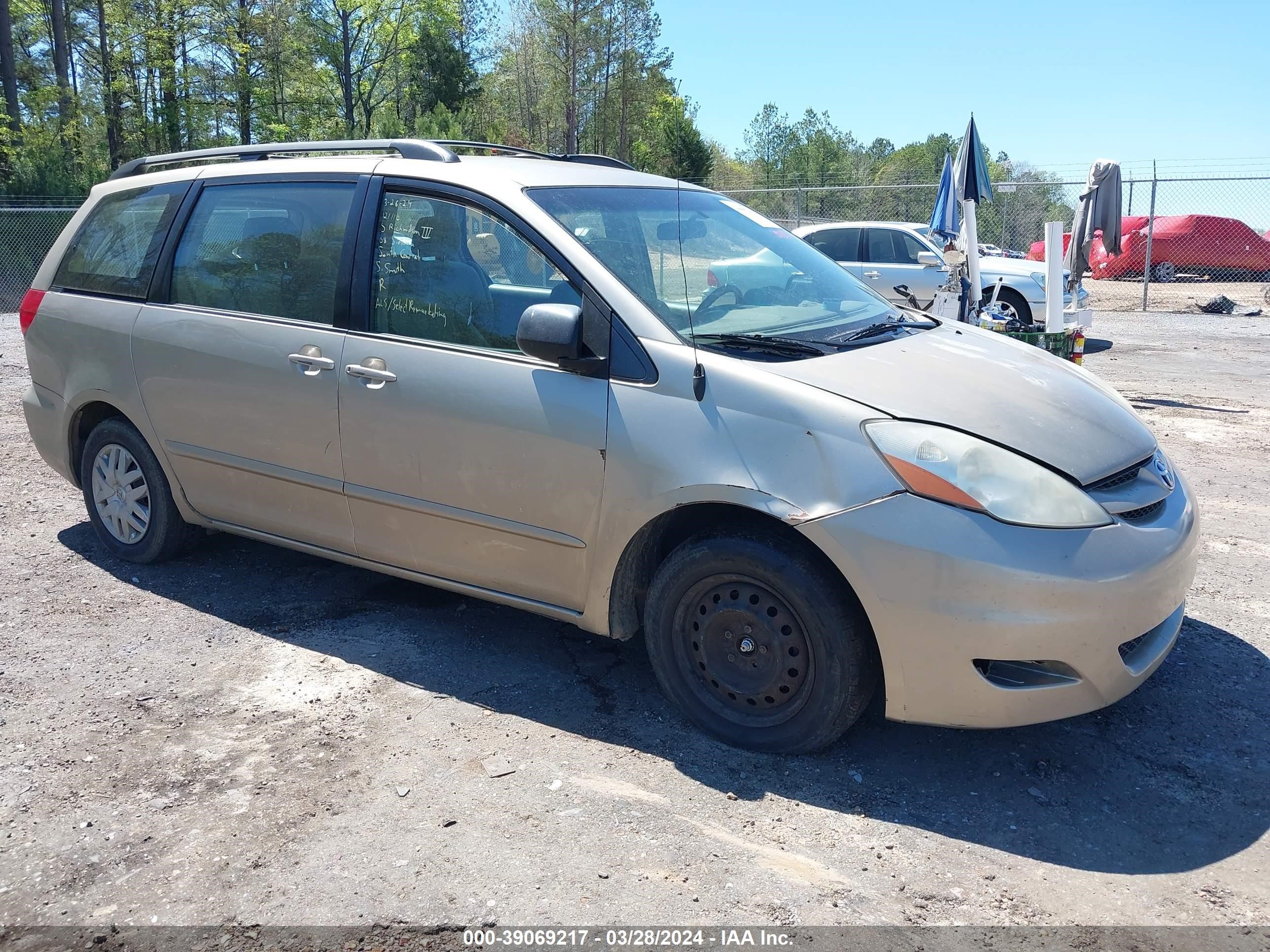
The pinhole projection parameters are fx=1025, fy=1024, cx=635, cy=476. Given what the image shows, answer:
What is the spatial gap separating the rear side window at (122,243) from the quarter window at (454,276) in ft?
4.61

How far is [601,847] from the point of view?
9.46 ft

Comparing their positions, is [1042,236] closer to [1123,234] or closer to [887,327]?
[1123,234]

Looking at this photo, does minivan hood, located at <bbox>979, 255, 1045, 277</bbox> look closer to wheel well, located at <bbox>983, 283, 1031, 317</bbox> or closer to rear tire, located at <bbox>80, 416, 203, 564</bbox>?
wheel well, located at <bbox>983, 283, 1031, 317</bbox>

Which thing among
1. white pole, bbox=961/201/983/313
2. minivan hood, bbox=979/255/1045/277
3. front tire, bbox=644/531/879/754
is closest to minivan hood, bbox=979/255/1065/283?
minivan hood, bbox=979/255/1045/277

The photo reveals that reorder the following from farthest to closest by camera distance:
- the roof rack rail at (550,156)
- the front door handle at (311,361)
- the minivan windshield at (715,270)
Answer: the roof rack rail at (550,156)
the front door handle at (311,361)
the minivan windshield at (715,270)

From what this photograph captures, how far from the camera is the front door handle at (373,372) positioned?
3818 mm

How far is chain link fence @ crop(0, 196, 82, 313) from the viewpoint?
1995 centimetres

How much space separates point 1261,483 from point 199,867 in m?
6.50

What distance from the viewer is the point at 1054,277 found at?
9.56 metres

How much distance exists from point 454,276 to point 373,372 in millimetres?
468

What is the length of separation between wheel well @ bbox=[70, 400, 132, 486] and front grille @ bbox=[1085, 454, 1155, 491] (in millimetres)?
4179

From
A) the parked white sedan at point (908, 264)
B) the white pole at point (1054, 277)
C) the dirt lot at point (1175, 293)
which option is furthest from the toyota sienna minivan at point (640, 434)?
the dirt lot at point (1175, 293)

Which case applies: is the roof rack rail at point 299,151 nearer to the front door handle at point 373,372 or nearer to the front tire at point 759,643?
the front door handle at point 373,372

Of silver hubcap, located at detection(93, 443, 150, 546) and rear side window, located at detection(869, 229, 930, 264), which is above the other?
rear side window, located at detection(869, 229, 930, 264)
